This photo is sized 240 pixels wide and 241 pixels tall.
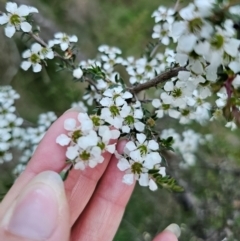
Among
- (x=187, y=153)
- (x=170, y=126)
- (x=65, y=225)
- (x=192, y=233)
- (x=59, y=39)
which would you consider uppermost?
(x=170, y=126)

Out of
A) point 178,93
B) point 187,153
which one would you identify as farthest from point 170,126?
point 178,93

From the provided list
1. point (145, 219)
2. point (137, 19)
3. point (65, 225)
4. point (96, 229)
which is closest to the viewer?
point (65, 225)

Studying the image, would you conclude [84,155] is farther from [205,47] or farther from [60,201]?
[205,47]

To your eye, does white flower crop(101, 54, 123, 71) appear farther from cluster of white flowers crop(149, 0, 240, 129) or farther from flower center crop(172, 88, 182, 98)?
cluster of white flowers crop(149, 0, 240, 129)

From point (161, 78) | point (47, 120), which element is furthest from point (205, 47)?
point (47, 120)

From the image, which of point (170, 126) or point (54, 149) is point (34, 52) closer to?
point (54, 149)

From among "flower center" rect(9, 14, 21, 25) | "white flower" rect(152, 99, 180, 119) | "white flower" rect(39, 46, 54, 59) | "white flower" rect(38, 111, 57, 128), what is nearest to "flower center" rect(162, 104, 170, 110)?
"white flower" rect(152, 99, 180, 119)

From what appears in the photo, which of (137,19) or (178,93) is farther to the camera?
(137,19)

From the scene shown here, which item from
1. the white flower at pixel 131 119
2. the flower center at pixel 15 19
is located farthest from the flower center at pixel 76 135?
the flower center at pixel 15 19
